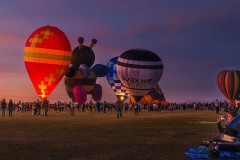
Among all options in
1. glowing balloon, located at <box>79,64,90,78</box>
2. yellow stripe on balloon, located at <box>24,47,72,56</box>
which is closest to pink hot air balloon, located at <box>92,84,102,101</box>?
glowing balloon, located at <box>79,64,90,78</box>

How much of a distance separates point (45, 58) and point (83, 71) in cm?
1779

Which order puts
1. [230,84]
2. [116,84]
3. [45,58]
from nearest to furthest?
[45,58]
[230,84]
[116,84]

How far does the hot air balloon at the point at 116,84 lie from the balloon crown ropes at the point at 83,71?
12.3 feet

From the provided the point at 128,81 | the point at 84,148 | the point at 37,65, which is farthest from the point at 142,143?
the point at 128,81

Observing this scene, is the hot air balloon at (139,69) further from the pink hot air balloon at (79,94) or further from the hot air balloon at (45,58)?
the hot air balloon at (45,58)

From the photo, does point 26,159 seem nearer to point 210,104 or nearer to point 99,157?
point 99,157

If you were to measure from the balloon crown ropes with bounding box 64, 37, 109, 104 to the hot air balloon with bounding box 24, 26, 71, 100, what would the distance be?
16.0 meters

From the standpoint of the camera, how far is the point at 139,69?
56.3 metres

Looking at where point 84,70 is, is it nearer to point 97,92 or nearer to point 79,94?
point 79,94

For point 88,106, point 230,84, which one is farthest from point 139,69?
point 88,106

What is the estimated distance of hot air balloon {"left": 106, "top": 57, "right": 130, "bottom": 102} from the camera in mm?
68062

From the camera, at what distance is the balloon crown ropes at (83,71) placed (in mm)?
62287

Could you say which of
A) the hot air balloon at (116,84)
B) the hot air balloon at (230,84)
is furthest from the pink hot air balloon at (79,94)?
the hot air balloon at (230,84)

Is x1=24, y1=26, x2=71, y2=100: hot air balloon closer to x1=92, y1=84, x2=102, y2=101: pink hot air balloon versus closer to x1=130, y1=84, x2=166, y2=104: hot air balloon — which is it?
x1=92, y1=84, x2=102, y2=101: pink hot air balloon
